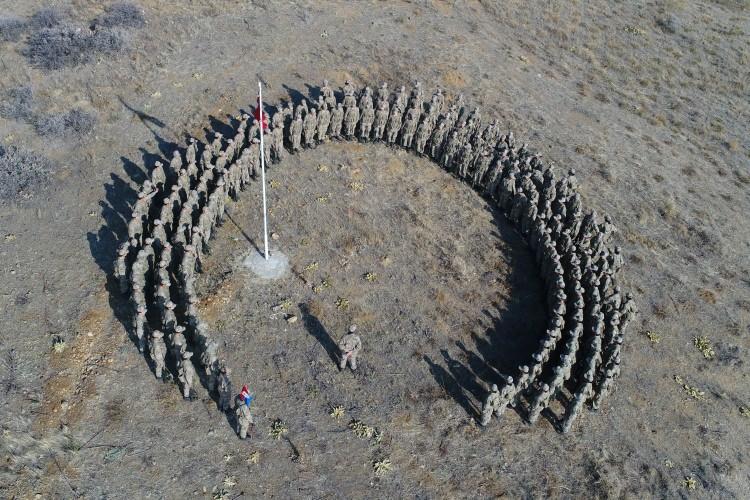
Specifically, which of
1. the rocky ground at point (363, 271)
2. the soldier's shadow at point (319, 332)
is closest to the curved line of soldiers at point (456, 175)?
the rocky ground at point (363, 271)

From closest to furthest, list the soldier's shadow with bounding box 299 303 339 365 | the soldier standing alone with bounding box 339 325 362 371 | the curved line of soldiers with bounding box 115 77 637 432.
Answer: the curved line of soldiers with bounding box 115 77 637 432 < the soldier standing alone with bounding box 339 325 362 371 < the soldier's shadow with bounding box 299 303 339 365

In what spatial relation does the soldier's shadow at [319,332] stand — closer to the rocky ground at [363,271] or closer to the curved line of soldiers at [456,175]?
the rocky ground at [363,271]

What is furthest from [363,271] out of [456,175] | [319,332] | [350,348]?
[456,175]

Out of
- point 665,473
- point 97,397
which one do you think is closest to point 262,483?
point 97,397

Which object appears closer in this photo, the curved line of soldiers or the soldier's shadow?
the curved line of soldiers

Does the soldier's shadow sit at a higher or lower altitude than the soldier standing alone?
lower

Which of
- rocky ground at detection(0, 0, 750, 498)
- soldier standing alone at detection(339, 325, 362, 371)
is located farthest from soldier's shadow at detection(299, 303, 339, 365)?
soldier standing alone at detection(339, 325, 362, 371)

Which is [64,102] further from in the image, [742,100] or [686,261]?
[742,100]

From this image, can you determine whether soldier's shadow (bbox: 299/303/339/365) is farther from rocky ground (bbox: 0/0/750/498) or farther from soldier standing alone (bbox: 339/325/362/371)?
soldier standing alone (bbox: 339/325/362/371)
